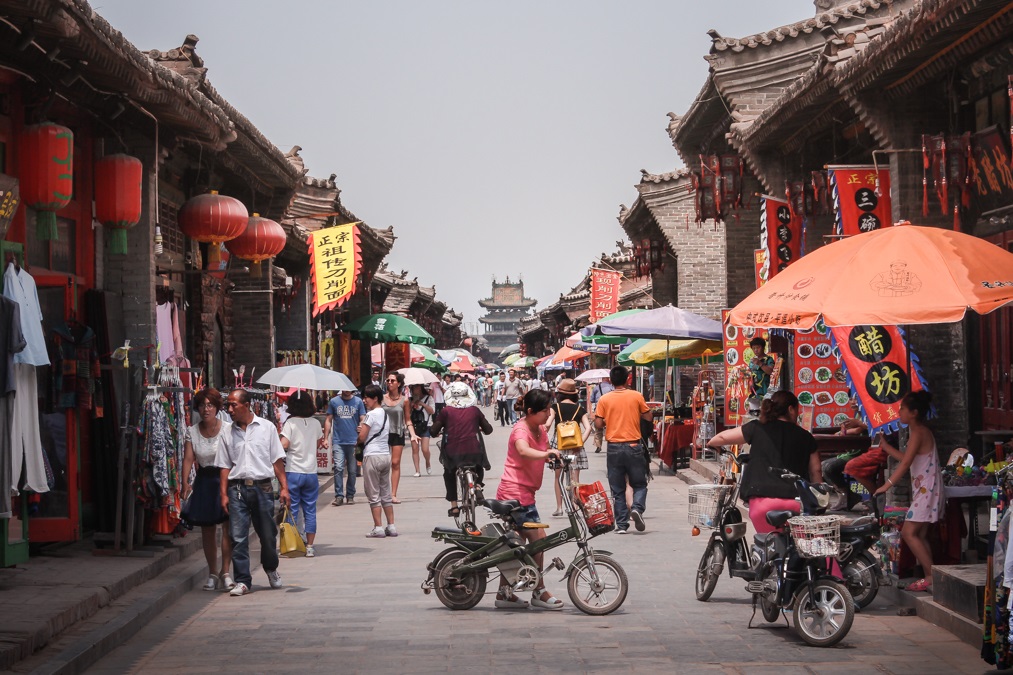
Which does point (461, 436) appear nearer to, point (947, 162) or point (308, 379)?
point (308, 379)

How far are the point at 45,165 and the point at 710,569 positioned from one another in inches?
237

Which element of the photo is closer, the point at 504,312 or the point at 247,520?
the point at 247,520

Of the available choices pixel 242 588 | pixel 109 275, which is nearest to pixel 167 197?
pixel 109 275

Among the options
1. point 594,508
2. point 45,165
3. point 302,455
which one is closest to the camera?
point 594,508

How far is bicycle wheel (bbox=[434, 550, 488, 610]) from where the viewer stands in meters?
9.29

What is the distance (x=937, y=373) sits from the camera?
11.2m

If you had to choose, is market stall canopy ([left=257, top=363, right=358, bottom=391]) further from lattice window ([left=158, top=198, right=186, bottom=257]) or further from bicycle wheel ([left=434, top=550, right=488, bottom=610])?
bicycle wheel ([left=434, top=550, right=488, bottom=610])

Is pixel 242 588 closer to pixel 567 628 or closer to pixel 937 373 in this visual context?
pixel 567 628

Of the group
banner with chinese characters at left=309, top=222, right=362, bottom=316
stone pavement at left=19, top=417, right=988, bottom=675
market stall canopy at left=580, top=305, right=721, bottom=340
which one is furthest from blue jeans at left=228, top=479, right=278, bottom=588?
banner with chinese characters at left=309, top=222, right=362, bottom=316

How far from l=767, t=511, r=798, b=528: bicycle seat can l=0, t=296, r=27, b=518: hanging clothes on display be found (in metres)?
5.33

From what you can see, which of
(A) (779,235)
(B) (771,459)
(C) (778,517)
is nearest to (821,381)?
(A) (779,235)

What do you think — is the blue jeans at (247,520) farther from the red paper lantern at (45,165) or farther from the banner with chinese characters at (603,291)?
the banner with chinese characters at (603,291)

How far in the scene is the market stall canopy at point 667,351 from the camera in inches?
905

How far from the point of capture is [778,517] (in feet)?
27.3
